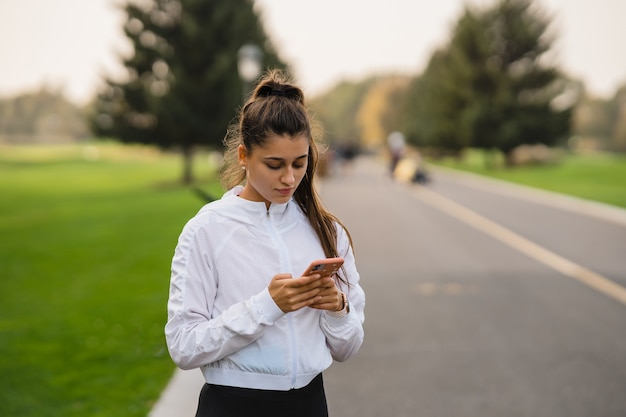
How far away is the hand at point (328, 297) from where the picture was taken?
1.82 meters

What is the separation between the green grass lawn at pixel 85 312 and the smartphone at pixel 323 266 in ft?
4.00

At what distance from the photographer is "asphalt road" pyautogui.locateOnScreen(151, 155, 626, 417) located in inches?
179

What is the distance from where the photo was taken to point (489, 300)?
7555 millimetres

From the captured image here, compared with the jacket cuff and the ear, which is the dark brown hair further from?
the jacket cuff

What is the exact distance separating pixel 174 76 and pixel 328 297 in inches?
1137

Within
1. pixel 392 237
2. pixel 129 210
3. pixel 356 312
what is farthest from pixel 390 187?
pixel 356 312

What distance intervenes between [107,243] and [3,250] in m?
2.01

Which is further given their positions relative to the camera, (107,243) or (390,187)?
(390,187)

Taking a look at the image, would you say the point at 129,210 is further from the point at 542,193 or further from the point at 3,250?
the point at 542,193

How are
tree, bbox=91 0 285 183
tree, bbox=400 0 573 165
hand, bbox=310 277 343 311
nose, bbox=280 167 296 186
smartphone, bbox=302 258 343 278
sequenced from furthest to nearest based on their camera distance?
1. tree, bbox=400 0 573 165
2. tree, bbox=91 0 285 183
3. nose, bbox=280 167 296 186
4. hand, bbox=310 277 343 311
5. smartphone, bbox=302 258 343 278

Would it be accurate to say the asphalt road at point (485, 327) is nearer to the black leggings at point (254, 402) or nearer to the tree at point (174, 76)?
the black leggings at point (254, 402)

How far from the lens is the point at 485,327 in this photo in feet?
21.1

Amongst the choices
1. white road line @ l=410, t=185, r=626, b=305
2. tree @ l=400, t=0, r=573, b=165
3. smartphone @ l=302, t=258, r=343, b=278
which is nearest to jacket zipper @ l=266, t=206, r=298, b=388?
smartphone @ l=302, t=258, r=343, b=278

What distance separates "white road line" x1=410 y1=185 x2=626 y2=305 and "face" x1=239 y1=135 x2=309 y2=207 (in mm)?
6552
